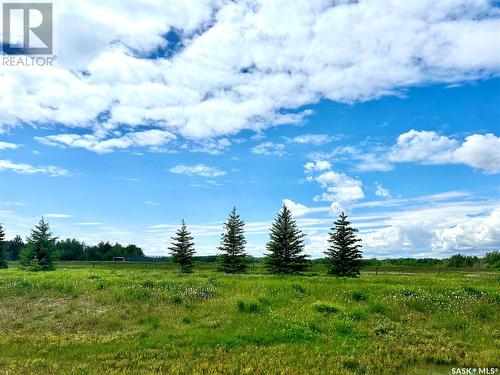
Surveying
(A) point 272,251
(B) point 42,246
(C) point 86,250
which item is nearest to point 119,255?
(C) point 86,250

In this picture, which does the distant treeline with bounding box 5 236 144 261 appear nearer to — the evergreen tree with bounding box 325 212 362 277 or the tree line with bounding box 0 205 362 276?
the tree line with bounding box 0 205 362 276

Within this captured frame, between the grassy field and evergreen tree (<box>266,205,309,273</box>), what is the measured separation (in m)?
23.3

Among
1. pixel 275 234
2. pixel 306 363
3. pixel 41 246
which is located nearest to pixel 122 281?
pixel 306 363

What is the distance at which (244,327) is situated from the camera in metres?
16.9

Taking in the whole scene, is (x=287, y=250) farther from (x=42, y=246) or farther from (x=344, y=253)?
(x=42, y=246)

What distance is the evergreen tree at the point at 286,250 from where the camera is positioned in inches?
1918

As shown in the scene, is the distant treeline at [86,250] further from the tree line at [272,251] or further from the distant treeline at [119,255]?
the tree line at [272,251]

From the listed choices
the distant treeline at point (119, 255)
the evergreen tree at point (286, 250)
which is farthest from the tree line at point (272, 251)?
the distant treeline at point (119, 255)

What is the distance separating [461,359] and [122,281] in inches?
715

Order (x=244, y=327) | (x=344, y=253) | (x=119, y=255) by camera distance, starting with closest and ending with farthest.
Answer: (x=244, y=327), (x=344, y=253), (x=119, y=255)

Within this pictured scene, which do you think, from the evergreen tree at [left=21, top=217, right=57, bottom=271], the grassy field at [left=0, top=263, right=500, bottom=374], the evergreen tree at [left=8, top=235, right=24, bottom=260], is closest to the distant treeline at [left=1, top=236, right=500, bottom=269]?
the evergreen tree at [left=8, top=235, right=24, bottom=260]

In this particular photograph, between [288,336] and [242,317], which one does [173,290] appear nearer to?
[242,317]

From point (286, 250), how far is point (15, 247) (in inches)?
5091

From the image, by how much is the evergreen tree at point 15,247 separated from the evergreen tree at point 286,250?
12109cm
